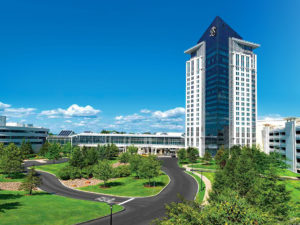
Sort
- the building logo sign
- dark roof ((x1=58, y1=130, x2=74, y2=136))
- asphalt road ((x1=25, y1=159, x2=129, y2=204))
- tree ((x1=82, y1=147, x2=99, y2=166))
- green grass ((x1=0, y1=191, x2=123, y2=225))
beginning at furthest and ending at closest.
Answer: dark roof ((x1=58, y1=130, x2=74, y2=136)) < the building logo sign < tree ((x1=82, y1=147, x2=99, y2=166)) < asphalt road ((x1=25, y1=159, x2=129, y2=204)) < green grass ((x1=0, y1=191, x2=123, y2=225))

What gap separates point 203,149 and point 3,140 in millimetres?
111059

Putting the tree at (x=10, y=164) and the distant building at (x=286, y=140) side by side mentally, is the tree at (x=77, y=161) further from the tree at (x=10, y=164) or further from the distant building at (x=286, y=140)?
the distant building at (x=286, y=140)

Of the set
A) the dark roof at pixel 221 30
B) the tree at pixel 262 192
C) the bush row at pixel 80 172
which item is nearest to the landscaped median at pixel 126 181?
the bush row at pixel 80 172

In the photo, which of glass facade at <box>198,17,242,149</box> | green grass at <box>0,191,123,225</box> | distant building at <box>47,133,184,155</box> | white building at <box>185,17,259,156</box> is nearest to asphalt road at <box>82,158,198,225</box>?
green grass at <box>0,191,123,225</box>

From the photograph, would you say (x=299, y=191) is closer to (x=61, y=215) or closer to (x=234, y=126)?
(x=61, y=215)

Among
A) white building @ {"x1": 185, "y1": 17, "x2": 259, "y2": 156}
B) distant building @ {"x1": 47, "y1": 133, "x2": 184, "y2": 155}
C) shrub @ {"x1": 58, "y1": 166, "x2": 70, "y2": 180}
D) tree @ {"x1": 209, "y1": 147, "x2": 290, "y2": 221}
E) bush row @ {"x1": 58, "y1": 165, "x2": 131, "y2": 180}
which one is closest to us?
tree @ {"x1": 209, "y1": 147, "x2": 290, "y2": 221}

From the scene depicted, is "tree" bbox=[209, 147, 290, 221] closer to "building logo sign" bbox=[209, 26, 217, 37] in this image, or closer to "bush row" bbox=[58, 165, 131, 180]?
"bush row" bbox=[58, 165, 131, 180]

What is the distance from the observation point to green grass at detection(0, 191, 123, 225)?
35.9 m

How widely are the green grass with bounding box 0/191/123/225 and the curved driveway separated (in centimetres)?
285

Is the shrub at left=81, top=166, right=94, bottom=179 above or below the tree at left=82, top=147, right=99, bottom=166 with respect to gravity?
below

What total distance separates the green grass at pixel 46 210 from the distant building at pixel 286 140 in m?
79.1

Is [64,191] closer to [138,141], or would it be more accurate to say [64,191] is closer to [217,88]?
[138,141]

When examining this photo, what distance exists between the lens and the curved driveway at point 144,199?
38594 mm

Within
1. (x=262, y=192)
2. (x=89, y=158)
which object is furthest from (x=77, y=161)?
(x=262, y=192)
